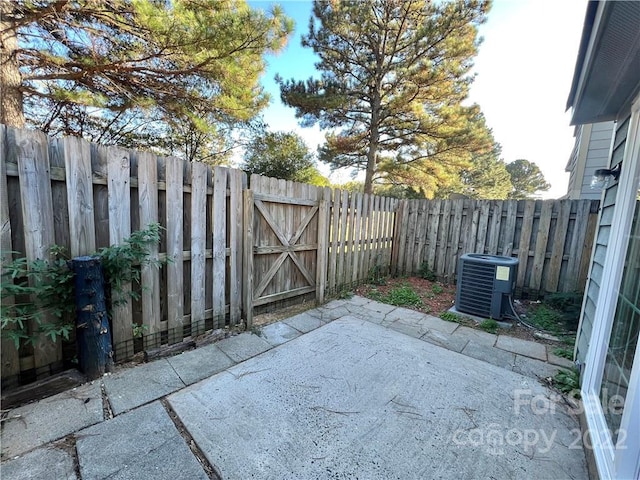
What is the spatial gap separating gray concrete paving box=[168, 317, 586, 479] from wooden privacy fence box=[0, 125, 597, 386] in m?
0.96

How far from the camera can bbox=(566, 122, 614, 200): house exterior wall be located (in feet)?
17.1

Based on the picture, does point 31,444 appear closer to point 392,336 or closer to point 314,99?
point 392,336

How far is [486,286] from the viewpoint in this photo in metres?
3.56

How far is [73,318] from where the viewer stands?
1939 mm

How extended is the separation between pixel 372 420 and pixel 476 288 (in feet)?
9.16

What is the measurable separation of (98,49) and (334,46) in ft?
20.2

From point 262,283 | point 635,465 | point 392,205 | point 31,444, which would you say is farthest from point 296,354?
point 392,205

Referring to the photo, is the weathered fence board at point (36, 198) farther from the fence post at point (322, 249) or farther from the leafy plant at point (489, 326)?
the leafy plant at point (489, 326)

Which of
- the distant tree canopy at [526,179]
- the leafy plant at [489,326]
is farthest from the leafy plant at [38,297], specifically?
the distant tree canopy at [526,179]

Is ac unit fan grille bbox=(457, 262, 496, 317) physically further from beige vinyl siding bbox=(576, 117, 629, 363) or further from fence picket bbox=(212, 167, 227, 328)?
fence picket bbox=(212, 167, 227, 328)

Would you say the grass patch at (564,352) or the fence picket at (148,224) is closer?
the fence picket at (148,224)

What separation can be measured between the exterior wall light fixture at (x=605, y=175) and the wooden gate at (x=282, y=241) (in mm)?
2915

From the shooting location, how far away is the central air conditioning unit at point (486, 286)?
3.43 meters

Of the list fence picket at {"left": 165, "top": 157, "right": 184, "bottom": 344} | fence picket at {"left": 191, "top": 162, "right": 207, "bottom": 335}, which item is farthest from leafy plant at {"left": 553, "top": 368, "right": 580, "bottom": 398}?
fence picket at {"left": 165, "top": 157, "right": 184, "bottom": 344}
